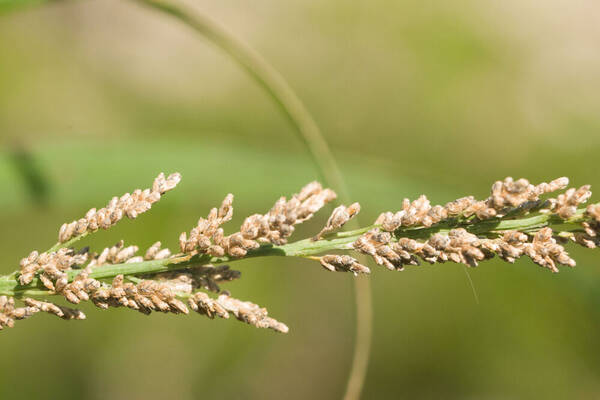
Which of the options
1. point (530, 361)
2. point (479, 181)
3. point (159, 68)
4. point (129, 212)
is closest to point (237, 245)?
point (129, 212)

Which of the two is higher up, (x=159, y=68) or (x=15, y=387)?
(x=159, y=68)

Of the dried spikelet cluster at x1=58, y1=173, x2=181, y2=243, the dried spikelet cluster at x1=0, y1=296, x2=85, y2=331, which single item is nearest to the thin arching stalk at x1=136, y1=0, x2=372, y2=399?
the dried spikelet cluster at x1=58, y1=173, x2=181, y2=243

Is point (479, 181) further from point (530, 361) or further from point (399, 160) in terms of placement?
point (530, 361)

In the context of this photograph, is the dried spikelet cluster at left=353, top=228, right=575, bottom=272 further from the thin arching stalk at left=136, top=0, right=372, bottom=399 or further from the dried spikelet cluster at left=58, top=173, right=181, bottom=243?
the thin arching stalk at left=136, top=0, right=372, bottom=399

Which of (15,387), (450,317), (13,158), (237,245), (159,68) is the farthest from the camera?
(159,68)

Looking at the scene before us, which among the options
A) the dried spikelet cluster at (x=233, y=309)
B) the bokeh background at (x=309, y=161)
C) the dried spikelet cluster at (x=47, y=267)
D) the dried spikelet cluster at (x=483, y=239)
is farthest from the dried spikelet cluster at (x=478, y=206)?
the bokeh background at (x=309, y=161)

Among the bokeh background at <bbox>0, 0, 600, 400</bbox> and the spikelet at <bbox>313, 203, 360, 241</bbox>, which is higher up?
the bokeh background at <bbox>0, 0, 600, 400</bbox>

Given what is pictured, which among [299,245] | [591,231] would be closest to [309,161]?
[299,245]
